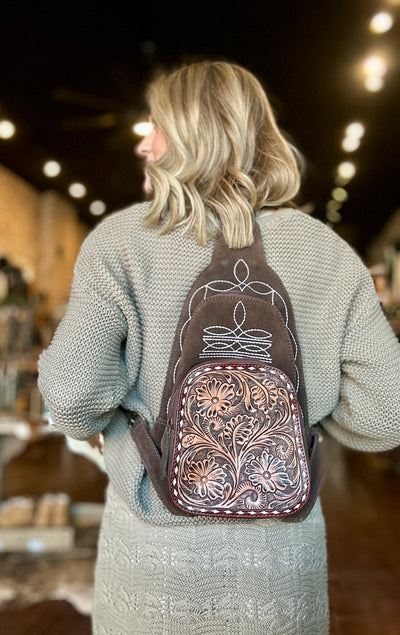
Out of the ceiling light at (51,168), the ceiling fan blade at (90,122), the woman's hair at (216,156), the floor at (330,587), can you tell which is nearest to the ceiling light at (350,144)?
the ceiling fan blade at (90,122)

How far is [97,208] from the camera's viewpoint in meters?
8.83

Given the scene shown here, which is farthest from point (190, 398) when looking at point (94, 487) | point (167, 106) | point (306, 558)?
point (94, 487)

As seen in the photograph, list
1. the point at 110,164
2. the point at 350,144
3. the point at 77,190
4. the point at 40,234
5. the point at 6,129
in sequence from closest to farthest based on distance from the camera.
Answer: the point at 6,129 → the point at 350,144 → the point at 110,164 → the point at 40,234 → the point at 77,190

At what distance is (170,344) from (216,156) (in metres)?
0.29

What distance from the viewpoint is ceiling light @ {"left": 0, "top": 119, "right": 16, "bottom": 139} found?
5008 millimetres

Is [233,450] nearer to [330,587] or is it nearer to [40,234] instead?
[330,587]

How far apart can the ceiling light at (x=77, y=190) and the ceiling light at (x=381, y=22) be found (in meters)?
4.76

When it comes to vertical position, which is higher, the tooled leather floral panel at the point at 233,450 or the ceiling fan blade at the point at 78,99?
the ceiling fan blade at the point at 78,99

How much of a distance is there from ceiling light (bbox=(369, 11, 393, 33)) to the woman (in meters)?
3.12

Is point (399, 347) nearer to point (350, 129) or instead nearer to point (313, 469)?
point (313, 469)

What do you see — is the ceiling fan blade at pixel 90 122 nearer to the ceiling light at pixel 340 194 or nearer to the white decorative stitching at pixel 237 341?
the ceiling light at pixel 340 194

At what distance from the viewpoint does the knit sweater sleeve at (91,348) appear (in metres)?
0.78

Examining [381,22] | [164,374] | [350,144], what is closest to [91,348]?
[164,374]

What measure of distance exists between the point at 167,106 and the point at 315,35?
133 inches
